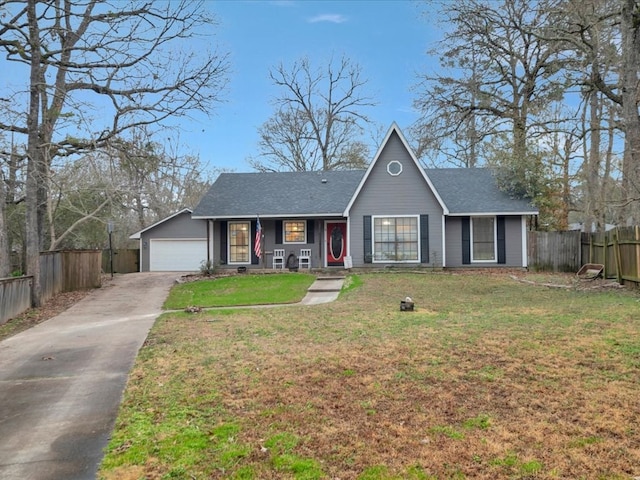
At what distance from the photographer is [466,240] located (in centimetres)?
1897

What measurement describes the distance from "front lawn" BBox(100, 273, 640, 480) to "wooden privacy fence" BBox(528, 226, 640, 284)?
14.7 ft

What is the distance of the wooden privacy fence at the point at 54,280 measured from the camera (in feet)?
35.8

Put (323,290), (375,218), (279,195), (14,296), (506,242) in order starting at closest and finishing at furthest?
(14,296), (323,290), (375,218), (506,242), (279,195)

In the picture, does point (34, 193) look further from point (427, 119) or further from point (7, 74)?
point (427, 119)

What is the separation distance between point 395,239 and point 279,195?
588 cm

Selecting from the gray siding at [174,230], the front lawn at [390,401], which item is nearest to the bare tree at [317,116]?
the gray siding at [174,230]

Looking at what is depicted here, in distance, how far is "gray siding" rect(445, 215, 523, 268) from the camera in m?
18.8

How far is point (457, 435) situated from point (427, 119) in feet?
72.2

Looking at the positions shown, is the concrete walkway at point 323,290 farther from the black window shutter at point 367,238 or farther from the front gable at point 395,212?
the front gable at point 395,212

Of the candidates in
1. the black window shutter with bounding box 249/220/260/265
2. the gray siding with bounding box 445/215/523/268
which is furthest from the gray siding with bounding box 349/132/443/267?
the black window shutter with bounding box 249/220/260/265

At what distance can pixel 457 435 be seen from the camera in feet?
11.9

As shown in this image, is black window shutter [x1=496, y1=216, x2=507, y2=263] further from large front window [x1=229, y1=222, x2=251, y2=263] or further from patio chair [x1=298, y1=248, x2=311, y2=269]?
large front window [x1=229, y1=222, x2=251, y2=263]

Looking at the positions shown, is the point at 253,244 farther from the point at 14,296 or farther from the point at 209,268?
the point at 14,296

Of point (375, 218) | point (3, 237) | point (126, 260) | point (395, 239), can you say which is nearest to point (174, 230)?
point (126, 260)
